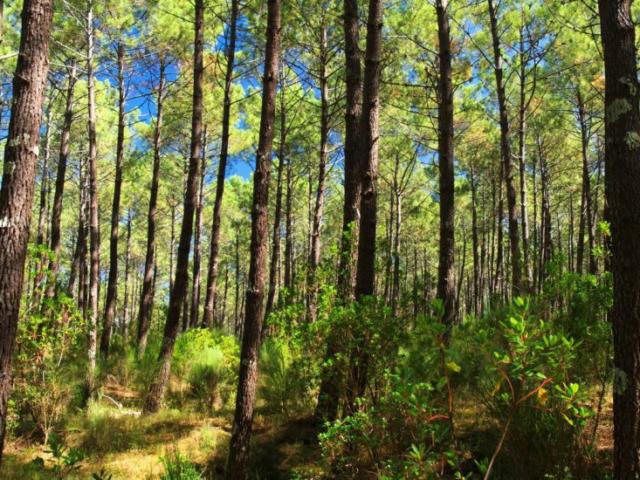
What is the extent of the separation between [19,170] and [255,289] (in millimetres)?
2209

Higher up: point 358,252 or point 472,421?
point 358,252

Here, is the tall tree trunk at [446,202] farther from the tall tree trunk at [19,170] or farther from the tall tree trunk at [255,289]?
the tall tree trunk at [19,170]

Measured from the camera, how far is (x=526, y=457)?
342cm

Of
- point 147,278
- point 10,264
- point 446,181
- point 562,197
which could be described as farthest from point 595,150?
point 10,264

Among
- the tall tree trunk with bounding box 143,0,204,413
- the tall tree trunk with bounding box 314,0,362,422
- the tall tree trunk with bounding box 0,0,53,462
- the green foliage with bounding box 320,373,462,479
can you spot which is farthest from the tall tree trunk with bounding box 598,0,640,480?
the tall tree trunk with bounding box 143,0,204,413

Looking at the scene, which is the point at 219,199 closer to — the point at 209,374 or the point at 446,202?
the point at 209,374

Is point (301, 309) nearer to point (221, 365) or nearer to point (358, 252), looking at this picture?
point (358, 252)

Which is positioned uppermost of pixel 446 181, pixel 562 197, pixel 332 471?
pixel 562 197

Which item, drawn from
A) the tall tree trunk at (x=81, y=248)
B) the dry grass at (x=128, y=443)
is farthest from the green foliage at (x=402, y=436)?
the tall tree trunk at (x=81, y=248)

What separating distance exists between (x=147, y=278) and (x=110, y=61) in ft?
18.6

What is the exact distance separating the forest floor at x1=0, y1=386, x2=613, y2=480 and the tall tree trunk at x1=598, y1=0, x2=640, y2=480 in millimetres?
1271

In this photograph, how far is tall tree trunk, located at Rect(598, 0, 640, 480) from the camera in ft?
8.60

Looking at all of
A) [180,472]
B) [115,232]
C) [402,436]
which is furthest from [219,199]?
[402,436]

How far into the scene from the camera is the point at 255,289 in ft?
14.3
